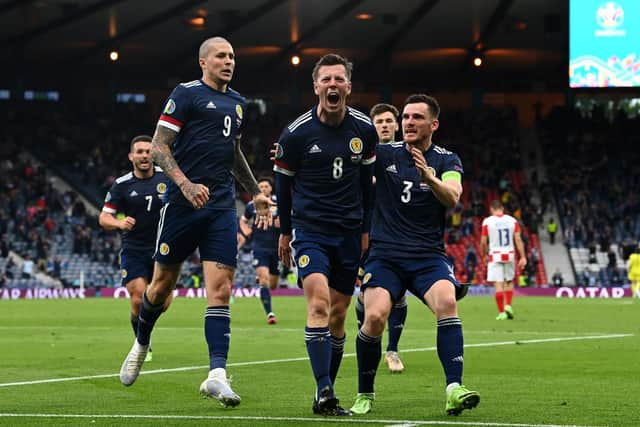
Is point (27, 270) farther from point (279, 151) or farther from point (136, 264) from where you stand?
point (279, 151)

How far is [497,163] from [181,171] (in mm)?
44513

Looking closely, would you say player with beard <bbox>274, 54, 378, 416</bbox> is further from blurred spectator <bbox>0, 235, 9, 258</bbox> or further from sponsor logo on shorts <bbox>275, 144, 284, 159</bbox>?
blurred spectator <bbox>0, 235, 9, 258</bbox>

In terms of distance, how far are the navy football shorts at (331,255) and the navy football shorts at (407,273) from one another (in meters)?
0.20

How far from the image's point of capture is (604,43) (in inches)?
1633

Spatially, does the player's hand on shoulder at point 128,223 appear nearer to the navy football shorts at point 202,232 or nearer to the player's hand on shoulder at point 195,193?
the navy football shorts at point 202,232

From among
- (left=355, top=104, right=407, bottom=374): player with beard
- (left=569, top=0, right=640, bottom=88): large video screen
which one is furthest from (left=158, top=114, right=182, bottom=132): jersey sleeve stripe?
(left=569, top=0, right=640, bottom=88): large video screen

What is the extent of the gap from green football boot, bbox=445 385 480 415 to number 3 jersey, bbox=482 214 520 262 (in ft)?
54.7

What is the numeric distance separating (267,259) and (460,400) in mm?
14734

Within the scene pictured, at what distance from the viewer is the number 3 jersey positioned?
24.7 metres

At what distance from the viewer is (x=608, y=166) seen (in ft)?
172

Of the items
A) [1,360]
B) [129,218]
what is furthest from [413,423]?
[1,360]

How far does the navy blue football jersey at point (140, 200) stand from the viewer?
44.2ft

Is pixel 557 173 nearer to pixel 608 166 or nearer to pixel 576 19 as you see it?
pixel 608 166

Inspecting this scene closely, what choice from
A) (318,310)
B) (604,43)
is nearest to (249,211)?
(318,310)
